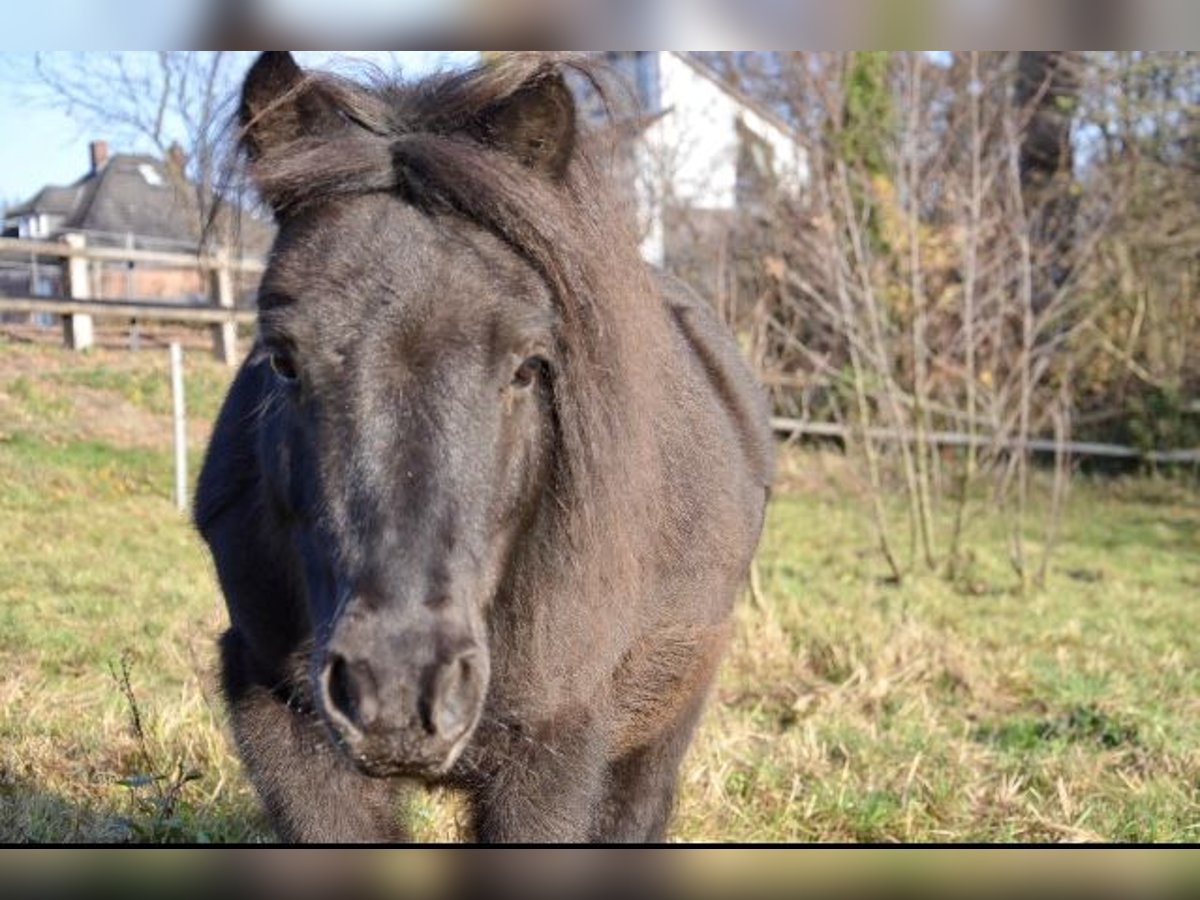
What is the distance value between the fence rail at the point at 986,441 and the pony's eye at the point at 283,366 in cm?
549

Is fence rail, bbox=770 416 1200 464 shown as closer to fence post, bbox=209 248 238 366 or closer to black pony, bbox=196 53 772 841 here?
fence post, bbox=209 248 238 366

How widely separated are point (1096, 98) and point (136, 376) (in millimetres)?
10861

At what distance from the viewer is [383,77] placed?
99.8 inches

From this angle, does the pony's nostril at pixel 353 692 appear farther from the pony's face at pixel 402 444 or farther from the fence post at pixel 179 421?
the fence post at pixel 179 421

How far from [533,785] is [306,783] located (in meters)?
0.51

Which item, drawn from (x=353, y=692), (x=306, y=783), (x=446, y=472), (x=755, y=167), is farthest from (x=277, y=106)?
(x=755, y=167)

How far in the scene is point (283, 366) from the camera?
7.06 ft

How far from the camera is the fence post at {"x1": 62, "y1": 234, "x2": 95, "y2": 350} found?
4562 millimetres

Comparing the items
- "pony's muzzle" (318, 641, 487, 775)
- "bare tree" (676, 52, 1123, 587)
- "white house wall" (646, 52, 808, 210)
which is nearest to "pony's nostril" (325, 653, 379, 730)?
"pony's muzzle" (318, 641, 487, 775)

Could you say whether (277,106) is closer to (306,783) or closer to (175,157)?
(306,783)

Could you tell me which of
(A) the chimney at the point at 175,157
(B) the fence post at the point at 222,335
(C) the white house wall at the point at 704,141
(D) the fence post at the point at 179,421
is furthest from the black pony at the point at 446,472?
(C) the white house wall at the point at 704,141

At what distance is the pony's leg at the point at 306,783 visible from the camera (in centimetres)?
257

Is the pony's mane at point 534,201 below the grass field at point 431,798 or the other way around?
the other way around

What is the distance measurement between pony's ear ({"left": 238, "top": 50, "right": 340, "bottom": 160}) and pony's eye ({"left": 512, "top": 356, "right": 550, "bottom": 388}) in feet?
2.21
